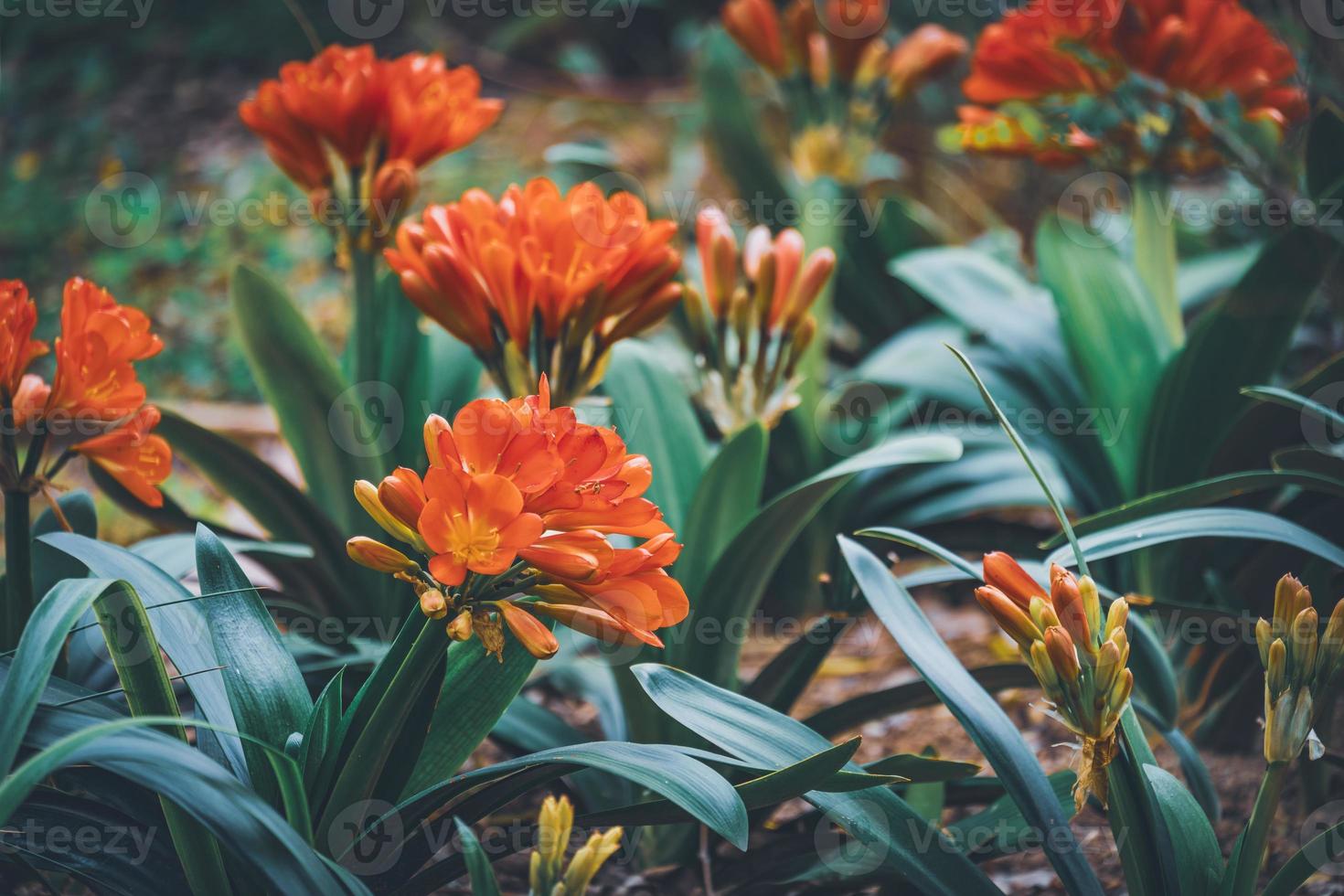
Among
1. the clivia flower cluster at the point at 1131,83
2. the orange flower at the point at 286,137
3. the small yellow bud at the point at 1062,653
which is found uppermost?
the orange flower at the point at 286,137

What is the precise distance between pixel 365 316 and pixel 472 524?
756 mm

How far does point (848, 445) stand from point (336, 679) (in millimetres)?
999

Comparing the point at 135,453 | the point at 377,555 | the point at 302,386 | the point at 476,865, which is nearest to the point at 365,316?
the point at 302,386

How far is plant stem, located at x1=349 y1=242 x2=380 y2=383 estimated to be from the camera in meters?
1.38

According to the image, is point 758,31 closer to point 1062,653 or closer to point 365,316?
point 365,316

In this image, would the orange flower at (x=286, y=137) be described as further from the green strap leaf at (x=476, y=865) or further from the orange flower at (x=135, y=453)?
the green strap leaf at (x=476, y=865)

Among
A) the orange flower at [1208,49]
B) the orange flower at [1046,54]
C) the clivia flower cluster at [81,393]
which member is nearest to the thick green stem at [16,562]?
Result: the clivia flower cluster at [81,393]

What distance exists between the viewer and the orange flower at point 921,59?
1896mm

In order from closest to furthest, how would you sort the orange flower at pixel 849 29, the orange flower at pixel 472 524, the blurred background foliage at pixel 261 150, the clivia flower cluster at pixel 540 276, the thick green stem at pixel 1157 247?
the orange flower at pixel 472 524 → the clivia flower cluster at pixel 540 276 → the thick green stem at pixel 1157 247 → the orange flower at pixel 849 29 → the blurred background foliage at pixel 261 150

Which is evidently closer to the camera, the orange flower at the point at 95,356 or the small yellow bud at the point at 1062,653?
the small yellow bud at the point at 1062,653

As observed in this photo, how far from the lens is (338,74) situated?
129cm

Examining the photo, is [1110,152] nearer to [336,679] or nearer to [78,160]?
[336,679]

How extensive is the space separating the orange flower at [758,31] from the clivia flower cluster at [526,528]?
1400 millimetres

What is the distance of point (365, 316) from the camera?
140 cm
